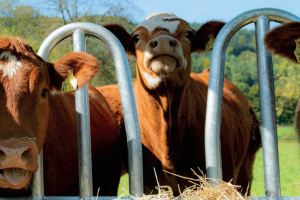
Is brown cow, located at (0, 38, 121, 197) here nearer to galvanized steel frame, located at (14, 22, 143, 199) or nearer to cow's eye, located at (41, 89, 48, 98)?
cow's eye, located at (41, 89, 48, 98)

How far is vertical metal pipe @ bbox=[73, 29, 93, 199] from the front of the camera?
2.46m

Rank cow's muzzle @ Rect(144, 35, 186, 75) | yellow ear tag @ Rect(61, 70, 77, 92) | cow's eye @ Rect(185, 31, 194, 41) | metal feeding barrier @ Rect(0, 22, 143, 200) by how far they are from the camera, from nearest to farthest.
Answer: metal feeding barrier @ Rect(0, 22, 143, 200)
yellow ear tag @ Rect(61, 70, 77, 92)
cow's muzzle @ Rect(144, 35, 186, 75)
cow's eye @ Rect(185, 31, 194, 41)

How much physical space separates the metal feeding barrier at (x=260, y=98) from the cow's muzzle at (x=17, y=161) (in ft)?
3.65

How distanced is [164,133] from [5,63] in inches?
67.5

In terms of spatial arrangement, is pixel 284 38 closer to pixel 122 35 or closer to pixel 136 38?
pixel 136 38

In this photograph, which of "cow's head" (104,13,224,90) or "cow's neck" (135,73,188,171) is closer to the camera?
"cow's head" (104,13,224,90)

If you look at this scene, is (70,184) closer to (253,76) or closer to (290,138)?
(290,138)

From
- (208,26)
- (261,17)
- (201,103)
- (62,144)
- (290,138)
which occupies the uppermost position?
(208,26)

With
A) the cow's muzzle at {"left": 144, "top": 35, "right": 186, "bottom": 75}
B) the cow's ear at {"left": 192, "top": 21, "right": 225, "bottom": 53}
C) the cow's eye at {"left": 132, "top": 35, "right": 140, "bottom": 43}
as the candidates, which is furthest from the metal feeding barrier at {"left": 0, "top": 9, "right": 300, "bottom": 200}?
the cow's ear at {"left": 192, "top": 21, "right": 225, "bottom": 53}

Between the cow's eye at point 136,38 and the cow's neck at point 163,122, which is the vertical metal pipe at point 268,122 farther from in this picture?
the cow's eye at point 136,38

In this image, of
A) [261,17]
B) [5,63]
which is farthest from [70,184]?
[261,17]

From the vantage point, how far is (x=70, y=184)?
3.35 metres

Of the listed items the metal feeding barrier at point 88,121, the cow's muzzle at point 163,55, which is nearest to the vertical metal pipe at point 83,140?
the metal feeding barrier at point 88,121

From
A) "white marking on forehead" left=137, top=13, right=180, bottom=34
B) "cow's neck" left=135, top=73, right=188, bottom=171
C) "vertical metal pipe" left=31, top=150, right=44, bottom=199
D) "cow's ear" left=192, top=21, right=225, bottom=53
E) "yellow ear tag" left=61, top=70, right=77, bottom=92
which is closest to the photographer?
"vertical metal pipe" left=31, top=150, right=44, bottom=199
